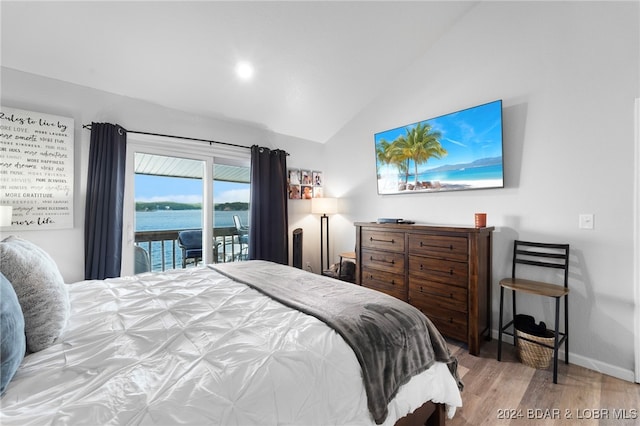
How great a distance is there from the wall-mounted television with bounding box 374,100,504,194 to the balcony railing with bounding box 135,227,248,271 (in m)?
2.19

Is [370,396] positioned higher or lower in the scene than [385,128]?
lower

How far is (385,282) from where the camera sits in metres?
2.99

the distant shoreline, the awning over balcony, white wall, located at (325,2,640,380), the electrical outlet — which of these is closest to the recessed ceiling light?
the awning over balcony

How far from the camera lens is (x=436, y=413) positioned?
145cm

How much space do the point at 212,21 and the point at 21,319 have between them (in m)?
2.41

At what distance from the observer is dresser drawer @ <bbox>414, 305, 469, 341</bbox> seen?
243 cm

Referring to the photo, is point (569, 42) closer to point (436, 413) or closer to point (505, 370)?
point (505, 370)

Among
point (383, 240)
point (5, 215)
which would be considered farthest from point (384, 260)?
Result: point (5, 215)

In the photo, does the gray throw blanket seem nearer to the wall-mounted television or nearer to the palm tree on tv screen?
the wall-mounted television

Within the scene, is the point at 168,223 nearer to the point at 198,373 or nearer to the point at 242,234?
the point at 242,234

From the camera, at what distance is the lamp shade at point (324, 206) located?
3.97 metres

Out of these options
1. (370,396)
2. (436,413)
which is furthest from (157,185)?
(436,413)

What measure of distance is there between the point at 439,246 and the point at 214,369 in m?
2.21

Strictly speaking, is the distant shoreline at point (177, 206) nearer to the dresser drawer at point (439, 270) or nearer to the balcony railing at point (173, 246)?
the balcony railing at point (173, 246)
